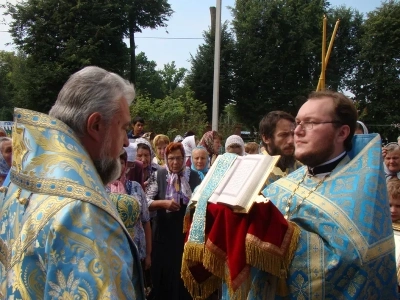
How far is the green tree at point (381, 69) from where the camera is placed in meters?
29.3

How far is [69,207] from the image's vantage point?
1318 mm

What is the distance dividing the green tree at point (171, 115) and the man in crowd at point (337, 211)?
14458 mm

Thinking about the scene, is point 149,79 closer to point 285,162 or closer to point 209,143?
point 209,143

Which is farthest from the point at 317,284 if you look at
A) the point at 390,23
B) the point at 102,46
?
the point at 390,23

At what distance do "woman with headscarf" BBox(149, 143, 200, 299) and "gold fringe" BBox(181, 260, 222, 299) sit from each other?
8.22 ft

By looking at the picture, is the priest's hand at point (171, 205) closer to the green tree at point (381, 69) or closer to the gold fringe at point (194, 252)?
the gold fringe at point (194, 252)

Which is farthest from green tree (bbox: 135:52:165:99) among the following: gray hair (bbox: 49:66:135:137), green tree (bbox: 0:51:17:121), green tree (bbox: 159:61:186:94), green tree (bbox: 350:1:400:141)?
gray hair (bbox: 49:66:135:137)

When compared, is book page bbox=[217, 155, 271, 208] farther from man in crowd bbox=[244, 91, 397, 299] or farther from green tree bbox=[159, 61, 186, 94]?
green tree bbox=[159, 61, 186, 94]

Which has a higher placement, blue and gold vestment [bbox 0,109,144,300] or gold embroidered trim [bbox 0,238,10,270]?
blue and gold vestment [bbox 0,109,144,300]

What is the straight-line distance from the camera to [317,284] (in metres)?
2.21

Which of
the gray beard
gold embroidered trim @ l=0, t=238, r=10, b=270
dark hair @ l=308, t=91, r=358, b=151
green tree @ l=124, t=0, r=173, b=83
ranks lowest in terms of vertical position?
the gray beard

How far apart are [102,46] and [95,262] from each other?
27787 millimetres

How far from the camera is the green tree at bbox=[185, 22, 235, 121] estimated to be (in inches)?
1245

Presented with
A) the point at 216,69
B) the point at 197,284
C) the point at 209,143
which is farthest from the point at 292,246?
the point at 216,69
